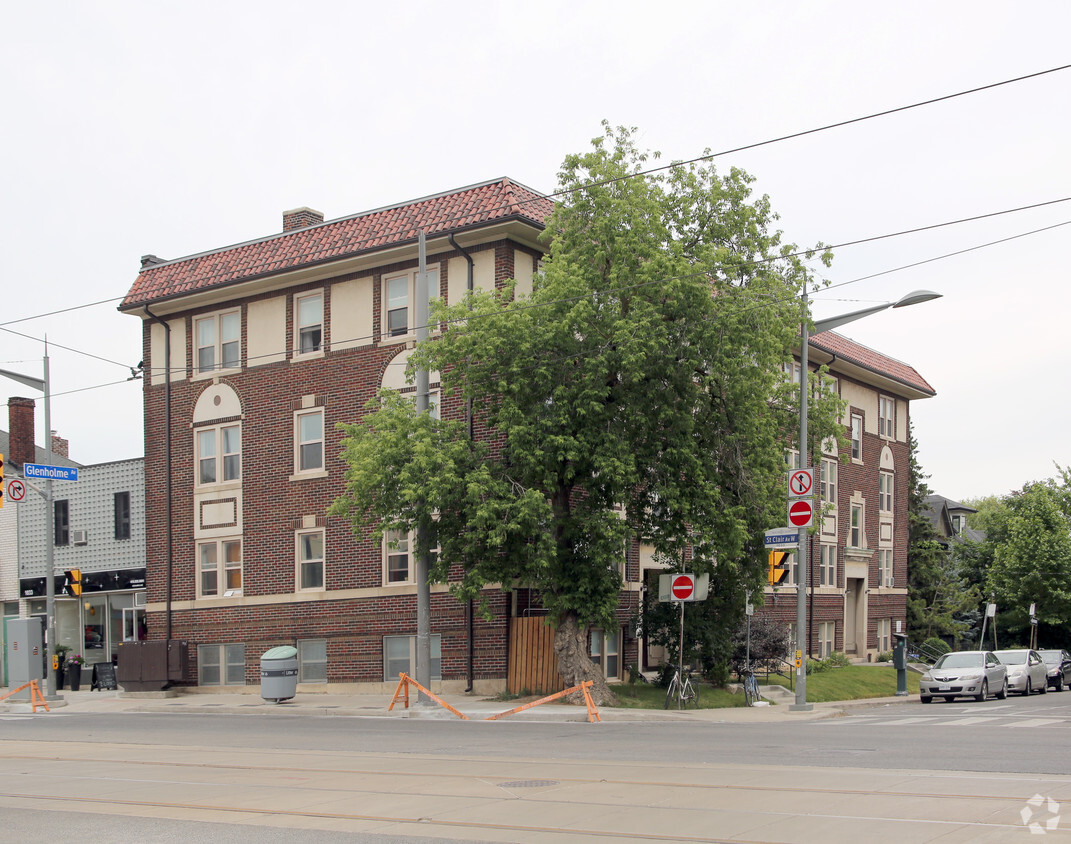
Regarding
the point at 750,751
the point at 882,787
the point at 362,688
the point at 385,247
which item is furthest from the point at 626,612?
the point at 882,787

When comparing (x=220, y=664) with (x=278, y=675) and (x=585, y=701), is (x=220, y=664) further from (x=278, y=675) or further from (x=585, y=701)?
(x=585, y=701)

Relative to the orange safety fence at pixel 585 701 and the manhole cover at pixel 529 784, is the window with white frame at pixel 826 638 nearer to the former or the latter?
the orange safety fence at pixel 585 701

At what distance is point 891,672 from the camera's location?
42.3 meters

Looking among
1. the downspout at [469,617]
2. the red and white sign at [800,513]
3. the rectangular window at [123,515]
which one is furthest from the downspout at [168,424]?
the red and white sign at [800,513]

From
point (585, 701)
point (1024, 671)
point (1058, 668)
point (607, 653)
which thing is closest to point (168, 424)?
point (607, 653)

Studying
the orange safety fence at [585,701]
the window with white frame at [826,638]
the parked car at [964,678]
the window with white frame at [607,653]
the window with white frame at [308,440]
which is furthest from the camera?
the window with white frame at [826,638]

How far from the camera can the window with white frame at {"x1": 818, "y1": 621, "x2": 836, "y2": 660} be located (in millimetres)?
45106

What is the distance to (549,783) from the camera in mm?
12562

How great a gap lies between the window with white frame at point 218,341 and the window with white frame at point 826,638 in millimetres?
24742

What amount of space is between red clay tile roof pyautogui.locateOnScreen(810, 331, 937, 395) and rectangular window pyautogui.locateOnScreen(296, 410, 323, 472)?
700 inches

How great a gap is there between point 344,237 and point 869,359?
84.8ft

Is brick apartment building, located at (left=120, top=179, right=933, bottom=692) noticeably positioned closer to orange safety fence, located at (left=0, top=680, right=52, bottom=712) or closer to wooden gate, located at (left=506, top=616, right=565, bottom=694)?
wooden gate, located at (left=506, top=616, right=565, bottom=694)

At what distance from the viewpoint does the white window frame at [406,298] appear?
29797mm

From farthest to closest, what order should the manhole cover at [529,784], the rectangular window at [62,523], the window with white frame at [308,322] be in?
the rectangular window at [62,523] → the window with white frame at [308,322] → the manhole cover at [529,784]
